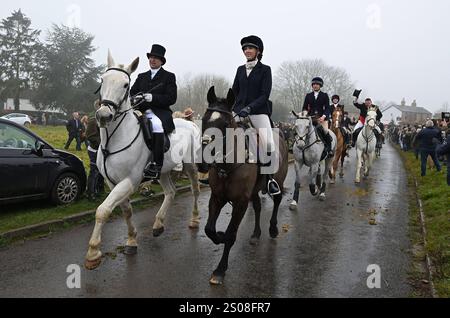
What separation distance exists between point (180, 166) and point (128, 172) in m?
2.18

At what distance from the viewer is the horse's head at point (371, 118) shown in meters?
14.2

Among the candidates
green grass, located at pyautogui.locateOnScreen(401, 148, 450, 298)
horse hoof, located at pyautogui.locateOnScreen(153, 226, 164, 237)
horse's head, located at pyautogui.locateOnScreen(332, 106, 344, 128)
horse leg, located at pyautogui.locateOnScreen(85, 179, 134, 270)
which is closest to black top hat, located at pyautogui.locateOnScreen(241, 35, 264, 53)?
horse leg, located at pyautogui.locateOnScreen(85, 179, 134, 270)

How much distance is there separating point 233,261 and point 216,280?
927 millimetres

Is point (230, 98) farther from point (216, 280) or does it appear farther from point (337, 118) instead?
point (337, 118)

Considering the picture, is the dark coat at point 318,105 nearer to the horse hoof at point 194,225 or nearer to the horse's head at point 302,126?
the horse's head at point 302,126

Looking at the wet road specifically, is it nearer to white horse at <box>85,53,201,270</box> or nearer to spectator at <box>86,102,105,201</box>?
white horse at <box>85,53,201,270</box>

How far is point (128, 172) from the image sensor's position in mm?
5652

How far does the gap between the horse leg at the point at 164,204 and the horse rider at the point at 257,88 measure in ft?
6.39

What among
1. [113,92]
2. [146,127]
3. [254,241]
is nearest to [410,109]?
[254,241]

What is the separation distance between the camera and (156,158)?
6219mm

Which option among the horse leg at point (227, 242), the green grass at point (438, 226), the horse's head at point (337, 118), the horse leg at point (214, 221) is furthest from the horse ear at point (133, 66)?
the horse's head at point (337, 118)

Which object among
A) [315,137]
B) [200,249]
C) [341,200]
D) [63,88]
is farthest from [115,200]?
[63,88]

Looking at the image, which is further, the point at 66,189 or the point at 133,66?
the point at 66,189
